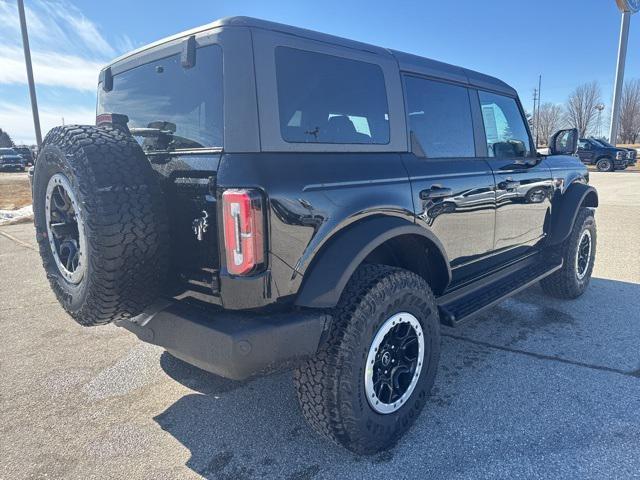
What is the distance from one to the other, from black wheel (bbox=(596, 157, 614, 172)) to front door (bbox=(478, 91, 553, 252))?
79.8 feet

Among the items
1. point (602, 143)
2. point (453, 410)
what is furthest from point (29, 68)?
point (602, 143)

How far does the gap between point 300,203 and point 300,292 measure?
0.40m

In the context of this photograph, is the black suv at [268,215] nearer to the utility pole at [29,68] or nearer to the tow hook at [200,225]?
the tow hook at [200,225]

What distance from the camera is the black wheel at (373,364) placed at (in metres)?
2.16

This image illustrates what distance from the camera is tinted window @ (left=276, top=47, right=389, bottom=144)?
213 cm

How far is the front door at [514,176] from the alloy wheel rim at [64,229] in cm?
276

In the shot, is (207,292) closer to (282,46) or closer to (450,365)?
(282,46)

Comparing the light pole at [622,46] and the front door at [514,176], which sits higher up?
the light pole at [622,46]

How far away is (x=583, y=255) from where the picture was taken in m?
4.87

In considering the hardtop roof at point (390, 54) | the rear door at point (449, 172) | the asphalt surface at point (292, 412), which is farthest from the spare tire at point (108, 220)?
the rear door at point (449, 172)

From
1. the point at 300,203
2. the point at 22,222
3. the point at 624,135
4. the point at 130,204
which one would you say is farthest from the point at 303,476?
the point at 624,135

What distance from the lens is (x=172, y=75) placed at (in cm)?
236

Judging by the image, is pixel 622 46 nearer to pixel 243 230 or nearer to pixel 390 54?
pixel 390 54

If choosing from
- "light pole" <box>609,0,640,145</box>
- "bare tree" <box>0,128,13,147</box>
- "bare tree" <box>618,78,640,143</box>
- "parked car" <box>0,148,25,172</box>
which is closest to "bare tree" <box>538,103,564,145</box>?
"bare tree" <box>618,78,640,143</box>
